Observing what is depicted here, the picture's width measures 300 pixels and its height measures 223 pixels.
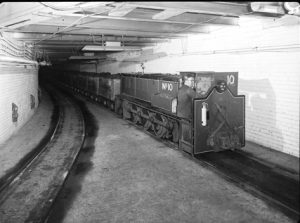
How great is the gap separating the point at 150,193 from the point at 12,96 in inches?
364

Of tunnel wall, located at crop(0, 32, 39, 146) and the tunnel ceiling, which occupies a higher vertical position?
the tunnel ceiling

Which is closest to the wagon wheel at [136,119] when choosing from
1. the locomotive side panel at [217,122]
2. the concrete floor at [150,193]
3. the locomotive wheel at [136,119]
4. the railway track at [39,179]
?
the locomotive wheel at [136,119]

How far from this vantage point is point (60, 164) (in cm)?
917

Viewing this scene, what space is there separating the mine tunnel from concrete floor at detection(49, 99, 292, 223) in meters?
0.03

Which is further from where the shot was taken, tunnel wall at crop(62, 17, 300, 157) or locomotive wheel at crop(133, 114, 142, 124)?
locomotive wheel at crop(133, 114, 142, 124)

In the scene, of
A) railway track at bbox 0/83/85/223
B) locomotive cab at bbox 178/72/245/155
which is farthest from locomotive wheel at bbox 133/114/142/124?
locomotive cab at bbox 178/72/245/155

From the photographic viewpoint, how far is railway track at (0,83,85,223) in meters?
6.12

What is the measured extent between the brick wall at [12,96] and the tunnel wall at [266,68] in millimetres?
9411

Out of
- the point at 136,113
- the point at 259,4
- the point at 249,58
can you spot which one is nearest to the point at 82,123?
the point at 136,113

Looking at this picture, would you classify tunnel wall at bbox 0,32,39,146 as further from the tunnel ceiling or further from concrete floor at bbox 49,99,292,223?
concrete floor at bbox 49,99,292,223

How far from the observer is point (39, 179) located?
26.1 feet

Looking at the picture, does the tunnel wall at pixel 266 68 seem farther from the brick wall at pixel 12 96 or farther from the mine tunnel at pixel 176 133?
the brick wall at pixel 12 96

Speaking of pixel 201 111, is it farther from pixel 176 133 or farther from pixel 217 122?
pixel 176 133

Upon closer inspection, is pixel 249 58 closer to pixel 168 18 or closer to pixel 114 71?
pixel 168 18
